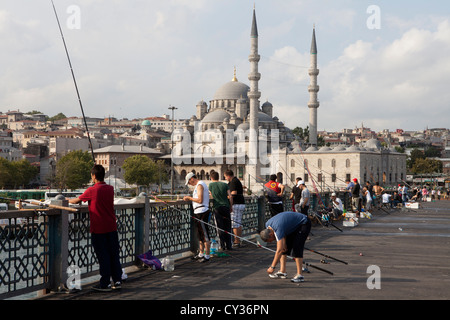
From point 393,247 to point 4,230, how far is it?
7.55 m

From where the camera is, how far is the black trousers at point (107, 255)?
6562 mm

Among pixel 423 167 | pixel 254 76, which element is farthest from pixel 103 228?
pixel 423 167

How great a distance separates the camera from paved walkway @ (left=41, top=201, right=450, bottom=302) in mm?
6305

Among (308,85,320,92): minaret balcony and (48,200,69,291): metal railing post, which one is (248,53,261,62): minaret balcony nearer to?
(308,85,320,92): minaret balcony

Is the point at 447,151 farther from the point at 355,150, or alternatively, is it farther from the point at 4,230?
the point at 4,230

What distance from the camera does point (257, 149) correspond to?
78500mm

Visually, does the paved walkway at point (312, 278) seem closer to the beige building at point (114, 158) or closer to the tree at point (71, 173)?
the tree at point (71, 173)

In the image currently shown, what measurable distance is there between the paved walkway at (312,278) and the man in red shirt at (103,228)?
8.4 inches

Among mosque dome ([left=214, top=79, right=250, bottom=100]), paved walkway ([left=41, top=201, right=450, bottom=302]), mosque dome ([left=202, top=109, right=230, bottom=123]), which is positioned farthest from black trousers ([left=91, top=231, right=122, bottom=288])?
mosque dome ([left=214, top=79, right=250, bottom=100])

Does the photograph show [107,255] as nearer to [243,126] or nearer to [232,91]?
[243,126]

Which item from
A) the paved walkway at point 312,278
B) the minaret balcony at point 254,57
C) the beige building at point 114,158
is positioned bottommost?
the paved walkway at point 312,278

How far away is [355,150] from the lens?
241 feet

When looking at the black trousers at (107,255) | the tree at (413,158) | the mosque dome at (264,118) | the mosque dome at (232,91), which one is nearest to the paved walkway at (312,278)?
the black trousers at (107,255)

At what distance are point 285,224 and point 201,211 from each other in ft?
7.45
